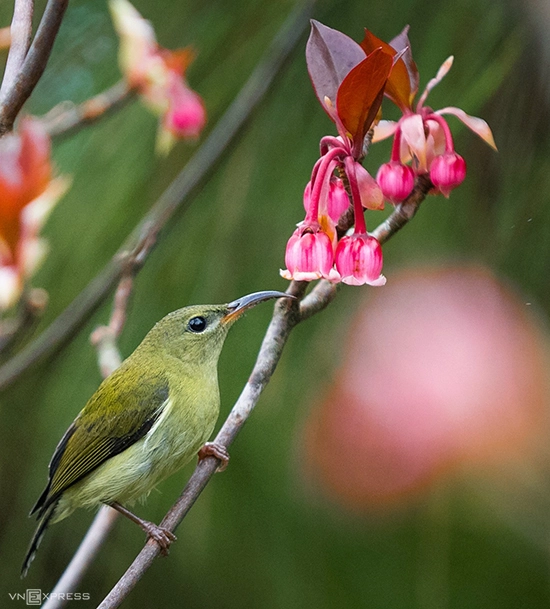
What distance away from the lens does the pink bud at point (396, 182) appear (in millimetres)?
581

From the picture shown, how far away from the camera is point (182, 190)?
810 mm

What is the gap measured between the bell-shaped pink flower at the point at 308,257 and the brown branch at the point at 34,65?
0.64 feet

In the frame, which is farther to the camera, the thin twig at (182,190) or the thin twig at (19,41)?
the thin twig at (182,190)

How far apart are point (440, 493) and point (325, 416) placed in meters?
0.16

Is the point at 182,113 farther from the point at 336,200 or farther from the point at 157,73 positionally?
the point at 336,200

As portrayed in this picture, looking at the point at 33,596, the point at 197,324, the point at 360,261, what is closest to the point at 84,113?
the point at 197,324

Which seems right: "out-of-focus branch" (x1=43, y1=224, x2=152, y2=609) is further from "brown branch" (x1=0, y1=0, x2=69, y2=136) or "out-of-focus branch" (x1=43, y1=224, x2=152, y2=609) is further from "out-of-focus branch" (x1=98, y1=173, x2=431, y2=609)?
"brown branch" (x1=0, y1=0, x2=69, y2=136)

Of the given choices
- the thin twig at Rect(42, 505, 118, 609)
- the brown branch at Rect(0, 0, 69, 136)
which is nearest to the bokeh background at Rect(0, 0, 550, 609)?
the thin twig at Rect(42, 505, 118, 609)

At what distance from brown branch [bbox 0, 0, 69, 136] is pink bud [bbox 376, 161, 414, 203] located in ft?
0.86

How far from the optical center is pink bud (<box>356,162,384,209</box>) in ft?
1.71

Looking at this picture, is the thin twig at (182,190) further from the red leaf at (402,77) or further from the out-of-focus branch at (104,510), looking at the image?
the red leaf at (402,77)

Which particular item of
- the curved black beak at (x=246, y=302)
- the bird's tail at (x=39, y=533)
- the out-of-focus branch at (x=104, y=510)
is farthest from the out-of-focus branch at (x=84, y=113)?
the bird's tail at (x=39, y=533)

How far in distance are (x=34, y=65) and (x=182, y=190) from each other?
0.35 m

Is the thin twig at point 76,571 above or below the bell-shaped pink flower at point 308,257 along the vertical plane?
below
